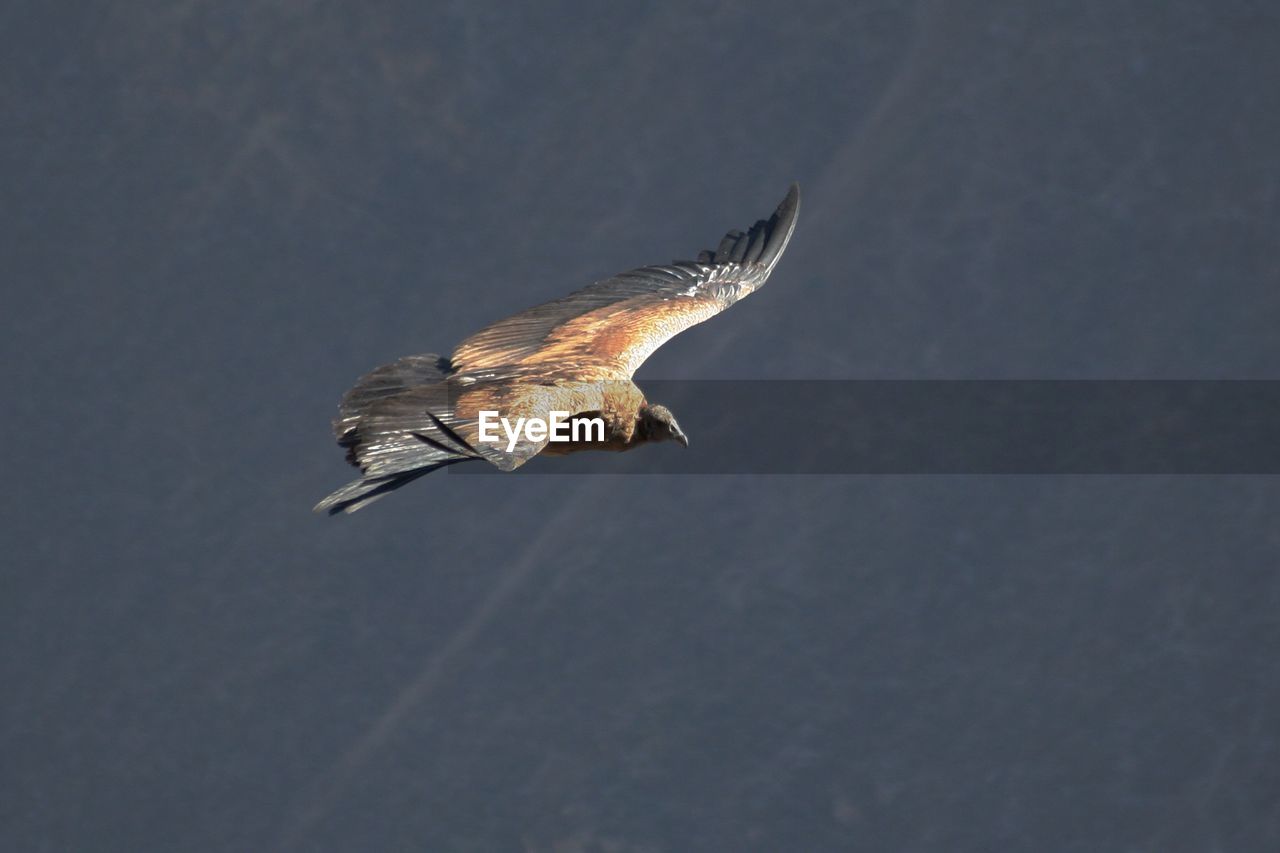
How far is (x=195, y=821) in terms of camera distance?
109 meters

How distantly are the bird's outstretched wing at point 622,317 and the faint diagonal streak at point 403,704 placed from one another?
43.3 m

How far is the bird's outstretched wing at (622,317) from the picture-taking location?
58188mm

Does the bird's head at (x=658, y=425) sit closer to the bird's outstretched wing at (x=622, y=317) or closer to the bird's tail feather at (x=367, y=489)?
the bird's outstretched wing at (x=622, y=317)

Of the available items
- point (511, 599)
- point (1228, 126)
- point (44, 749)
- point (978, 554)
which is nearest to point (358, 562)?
point (511, 599)

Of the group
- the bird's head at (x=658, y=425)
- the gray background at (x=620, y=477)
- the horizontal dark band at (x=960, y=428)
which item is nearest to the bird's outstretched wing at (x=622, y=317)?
the bird's head at (x=658, y=425)

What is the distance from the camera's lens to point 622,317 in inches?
2421

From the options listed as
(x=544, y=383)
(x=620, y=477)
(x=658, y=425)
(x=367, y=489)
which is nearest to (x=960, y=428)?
(x=620, y=477)

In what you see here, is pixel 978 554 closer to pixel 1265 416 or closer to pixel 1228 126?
pixel 1265 416

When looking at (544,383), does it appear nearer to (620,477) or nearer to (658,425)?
(658,425)

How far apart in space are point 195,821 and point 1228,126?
51395mm

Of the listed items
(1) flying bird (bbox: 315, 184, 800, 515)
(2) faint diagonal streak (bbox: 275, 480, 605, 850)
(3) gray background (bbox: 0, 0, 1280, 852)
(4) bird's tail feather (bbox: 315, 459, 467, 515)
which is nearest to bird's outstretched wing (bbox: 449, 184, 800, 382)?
(1) flying bird (bbox: 315, 184, 800, 515)

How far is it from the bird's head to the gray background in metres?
50.0

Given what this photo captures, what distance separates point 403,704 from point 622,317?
4877cm

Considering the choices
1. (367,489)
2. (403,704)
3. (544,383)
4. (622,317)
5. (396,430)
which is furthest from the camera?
(403,704)
